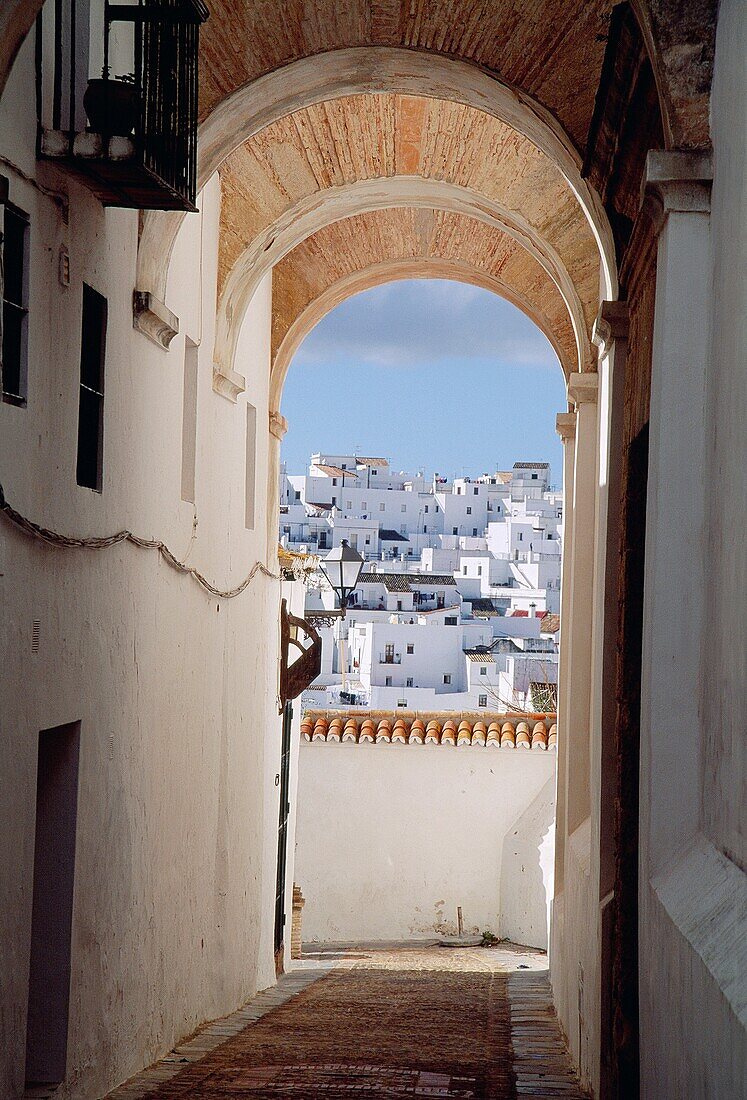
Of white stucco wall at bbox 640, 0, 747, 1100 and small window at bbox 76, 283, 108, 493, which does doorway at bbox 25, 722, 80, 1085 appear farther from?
white stucco wall at bbox 640, 0, 747, 1100

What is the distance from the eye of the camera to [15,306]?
5066 mm

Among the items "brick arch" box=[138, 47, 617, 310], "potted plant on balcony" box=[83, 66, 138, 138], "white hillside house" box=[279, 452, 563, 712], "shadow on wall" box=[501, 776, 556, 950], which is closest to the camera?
"potted plant on balcony" box=[83, 66, 138, 138]

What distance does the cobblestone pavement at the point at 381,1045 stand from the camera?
5.98 meters

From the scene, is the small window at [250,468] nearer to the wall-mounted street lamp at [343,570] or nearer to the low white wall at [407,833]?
the wall-mounted street lamp at [343,570]

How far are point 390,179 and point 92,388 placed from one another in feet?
16.8

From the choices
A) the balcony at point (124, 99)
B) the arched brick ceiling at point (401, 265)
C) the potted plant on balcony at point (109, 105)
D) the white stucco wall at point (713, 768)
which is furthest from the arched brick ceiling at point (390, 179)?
the white stucco wall at point (713, 768)

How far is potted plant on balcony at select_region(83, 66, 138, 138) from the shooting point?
554 centimetres

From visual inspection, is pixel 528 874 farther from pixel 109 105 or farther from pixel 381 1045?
pixel 109 105

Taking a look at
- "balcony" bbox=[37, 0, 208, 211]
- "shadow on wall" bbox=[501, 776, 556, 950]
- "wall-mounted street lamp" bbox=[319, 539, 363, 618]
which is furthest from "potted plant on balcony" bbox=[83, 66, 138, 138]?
"shadow on wall" bbox=[501, 776, 556, 950]

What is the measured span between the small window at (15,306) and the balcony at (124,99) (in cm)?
43

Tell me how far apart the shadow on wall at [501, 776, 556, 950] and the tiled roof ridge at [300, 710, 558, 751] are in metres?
0.75

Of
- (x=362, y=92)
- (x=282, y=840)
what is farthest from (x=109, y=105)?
(x=282, y=840)

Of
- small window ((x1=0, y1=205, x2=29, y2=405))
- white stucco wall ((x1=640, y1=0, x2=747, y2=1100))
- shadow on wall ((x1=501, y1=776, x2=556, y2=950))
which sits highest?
small window ((x1=0, y1=205, x2=29, y2=405))

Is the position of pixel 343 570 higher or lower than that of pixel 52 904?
higher
